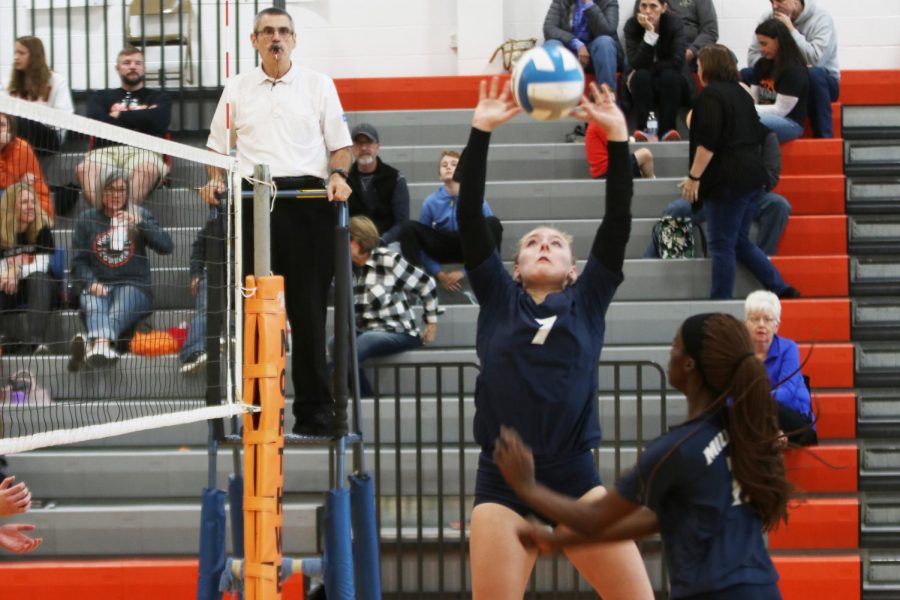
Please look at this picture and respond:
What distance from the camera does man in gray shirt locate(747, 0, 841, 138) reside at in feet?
33.8

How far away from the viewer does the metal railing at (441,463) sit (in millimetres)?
7449

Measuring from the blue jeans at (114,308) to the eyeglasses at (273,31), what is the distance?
1411 mm

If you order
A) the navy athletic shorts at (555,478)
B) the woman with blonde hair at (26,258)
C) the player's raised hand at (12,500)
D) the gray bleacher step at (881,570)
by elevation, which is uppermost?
the woman with blonde hair at (26,258)

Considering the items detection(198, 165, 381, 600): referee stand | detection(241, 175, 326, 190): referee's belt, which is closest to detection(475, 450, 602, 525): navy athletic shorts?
detection(198, 165, 381, 600): referee stand

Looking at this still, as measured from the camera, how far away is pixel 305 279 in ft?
19.4

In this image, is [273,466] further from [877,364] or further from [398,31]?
[398,31]

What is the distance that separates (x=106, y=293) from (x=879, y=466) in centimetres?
504

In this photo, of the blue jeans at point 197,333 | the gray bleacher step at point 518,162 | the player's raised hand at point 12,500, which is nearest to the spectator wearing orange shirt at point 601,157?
the gray bleacher step at point 518,162

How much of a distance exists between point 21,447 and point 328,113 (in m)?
2.67

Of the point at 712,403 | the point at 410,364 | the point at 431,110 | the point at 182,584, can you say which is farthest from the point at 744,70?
the point at 712,403

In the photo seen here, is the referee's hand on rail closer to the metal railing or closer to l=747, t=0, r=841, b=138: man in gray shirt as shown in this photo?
the metal railing

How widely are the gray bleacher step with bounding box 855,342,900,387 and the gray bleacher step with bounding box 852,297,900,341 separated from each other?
10 centimetres

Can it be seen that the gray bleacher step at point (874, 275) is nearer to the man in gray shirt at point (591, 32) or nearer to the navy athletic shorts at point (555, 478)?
the man in gray shirt at point (591, 32)

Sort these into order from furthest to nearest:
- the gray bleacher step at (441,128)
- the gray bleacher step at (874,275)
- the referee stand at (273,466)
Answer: the gray bleacher step at (441,128) < the gray bleacher step at (874,275) < the referee stand at (273,466)
